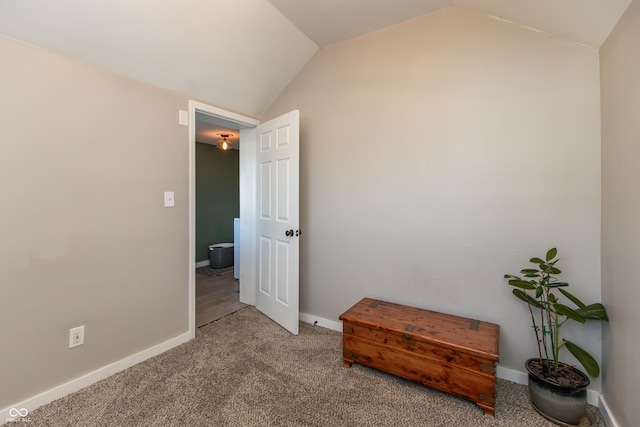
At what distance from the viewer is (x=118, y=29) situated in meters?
1.70

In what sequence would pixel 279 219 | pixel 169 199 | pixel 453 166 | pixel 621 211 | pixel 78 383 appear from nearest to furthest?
pixel 621 211, pixel 78 383, pixel 453 166, pixel 169 199, pixel 279 219

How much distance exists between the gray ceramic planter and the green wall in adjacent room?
476cm

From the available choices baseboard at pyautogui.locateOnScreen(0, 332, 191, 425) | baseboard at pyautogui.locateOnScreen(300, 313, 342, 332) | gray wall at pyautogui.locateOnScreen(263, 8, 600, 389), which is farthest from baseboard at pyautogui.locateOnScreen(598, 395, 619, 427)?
baseboard at pyautogui.locateOnScreen(0, 332, 191, 425)

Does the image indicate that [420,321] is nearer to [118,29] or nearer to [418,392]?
[418,392]

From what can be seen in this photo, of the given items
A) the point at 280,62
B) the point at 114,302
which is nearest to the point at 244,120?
the point at 280,62

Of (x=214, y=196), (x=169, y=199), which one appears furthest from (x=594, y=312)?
(x=214, y=196)

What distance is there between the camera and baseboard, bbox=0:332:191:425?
1.50 meters

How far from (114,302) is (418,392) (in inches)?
82.4

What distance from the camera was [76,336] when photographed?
1754 millimetres

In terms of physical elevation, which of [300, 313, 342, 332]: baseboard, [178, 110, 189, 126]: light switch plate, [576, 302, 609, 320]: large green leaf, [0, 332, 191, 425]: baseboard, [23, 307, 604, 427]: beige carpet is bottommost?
[23, 307, 604, 427]: beige carpet

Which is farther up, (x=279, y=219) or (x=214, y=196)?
(x=214, y=196)

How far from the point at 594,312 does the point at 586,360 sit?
0.25 meters

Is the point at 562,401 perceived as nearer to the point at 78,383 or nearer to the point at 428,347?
the point at 428,347

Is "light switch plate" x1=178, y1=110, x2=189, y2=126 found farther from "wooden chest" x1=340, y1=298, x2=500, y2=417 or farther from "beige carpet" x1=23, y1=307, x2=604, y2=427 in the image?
"wooden chest" x1=340, y1=298, x2=500, y2=417
